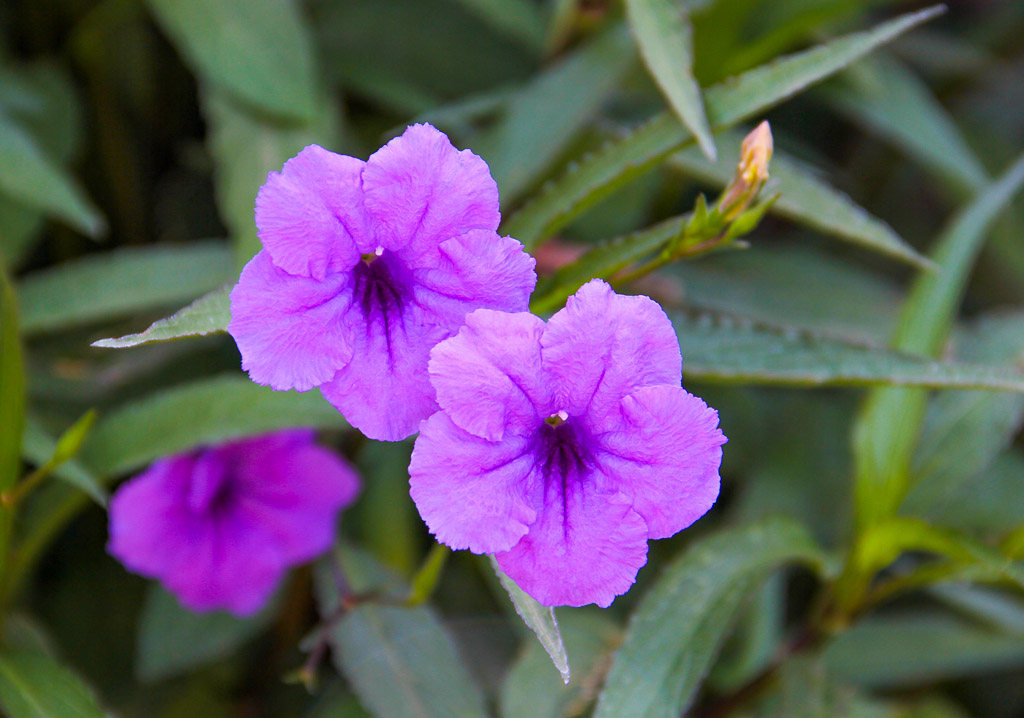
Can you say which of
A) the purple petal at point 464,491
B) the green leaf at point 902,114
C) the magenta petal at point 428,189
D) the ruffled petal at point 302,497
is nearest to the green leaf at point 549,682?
the ruffled petal at point 302,497

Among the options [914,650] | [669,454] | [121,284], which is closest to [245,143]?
[121,284]

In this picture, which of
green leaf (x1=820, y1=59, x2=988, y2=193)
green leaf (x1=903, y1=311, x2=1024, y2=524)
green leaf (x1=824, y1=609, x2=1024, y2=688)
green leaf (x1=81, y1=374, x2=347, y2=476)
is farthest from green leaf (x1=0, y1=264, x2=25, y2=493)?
green leaf (x1=820, y1=59, x2=988, y2=193)

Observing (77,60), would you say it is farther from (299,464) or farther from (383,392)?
(383,392)

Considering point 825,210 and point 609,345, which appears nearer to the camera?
point 609,345

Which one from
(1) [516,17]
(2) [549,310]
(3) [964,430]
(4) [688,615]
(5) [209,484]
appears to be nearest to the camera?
(2) [549,310]

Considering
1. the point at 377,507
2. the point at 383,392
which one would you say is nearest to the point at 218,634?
the point at 377,507

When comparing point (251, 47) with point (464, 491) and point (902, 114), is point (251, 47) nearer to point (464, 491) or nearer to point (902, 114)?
point (464, 491)

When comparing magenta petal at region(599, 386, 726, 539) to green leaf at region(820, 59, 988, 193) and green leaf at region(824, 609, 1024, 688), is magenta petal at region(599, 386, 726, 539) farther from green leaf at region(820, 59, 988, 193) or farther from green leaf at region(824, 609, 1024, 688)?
green leaf at region(820, 59, 988, 193)
